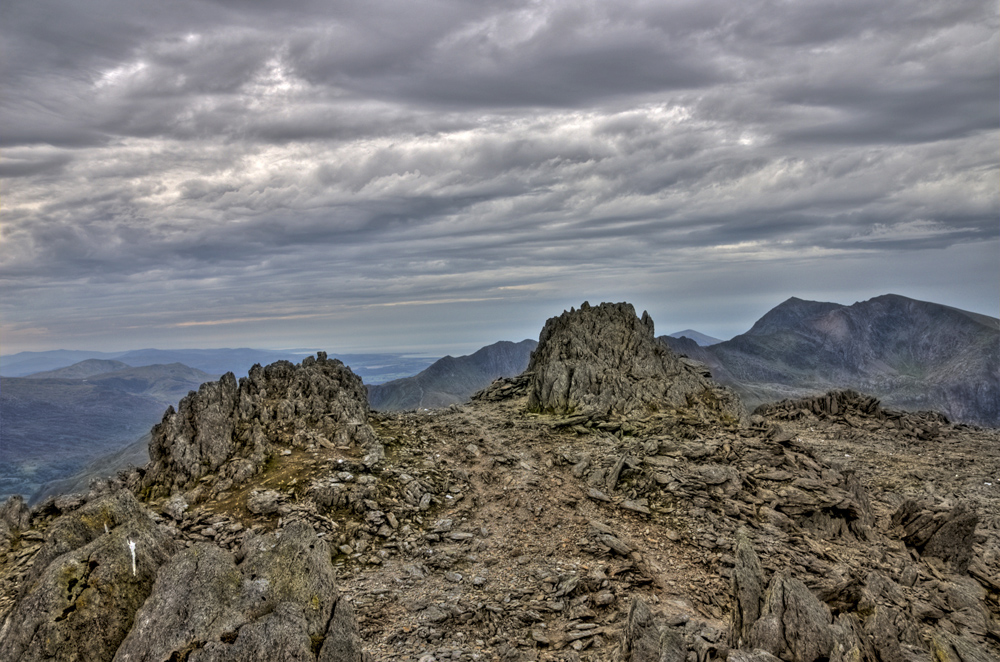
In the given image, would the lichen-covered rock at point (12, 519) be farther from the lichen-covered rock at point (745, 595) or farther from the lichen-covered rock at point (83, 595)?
the lichen-covered rock at point (745, 595)

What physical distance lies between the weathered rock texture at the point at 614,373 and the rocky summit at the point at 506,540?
31 centimetres

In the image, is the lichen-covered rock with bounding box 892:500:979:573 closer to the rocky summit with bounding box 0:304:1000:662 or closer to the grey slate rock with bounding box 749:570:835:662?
the rocky summit with bounding box 0:304:1000:662

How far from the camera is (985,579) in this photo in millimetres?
29578

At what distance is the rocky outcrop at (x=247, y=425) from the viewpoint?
1257 inches

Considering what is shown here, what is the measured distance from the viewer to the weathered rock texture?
161ft

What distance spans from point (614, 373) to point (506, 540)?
25537 millimetres

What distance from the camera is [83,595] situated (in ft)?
48.5

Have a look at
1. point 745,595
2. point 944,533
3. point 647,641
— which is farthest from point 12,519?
point 944,533

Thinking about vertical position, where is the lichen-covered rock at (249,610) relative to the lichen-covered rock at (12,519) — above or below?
above

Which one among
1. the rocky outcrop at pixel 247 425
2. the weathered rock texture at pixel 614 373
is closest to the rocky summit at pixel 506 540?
the rocky outcrop at pixel 247 425

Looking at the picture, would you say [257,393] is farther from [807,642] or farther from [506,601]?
[807,642]

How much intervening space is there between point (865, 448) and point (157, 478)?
61938mm

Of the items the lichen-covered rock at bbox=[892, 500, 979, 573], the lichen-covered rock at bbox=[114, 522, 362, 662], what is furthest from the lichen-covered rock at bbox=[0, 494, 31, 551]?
the lichen-covered rock at bbox=[892, 500, 979, 573]

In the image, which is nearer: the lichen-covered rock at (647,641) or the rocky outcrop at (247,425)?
the lichen-covered rock at (647,641)
